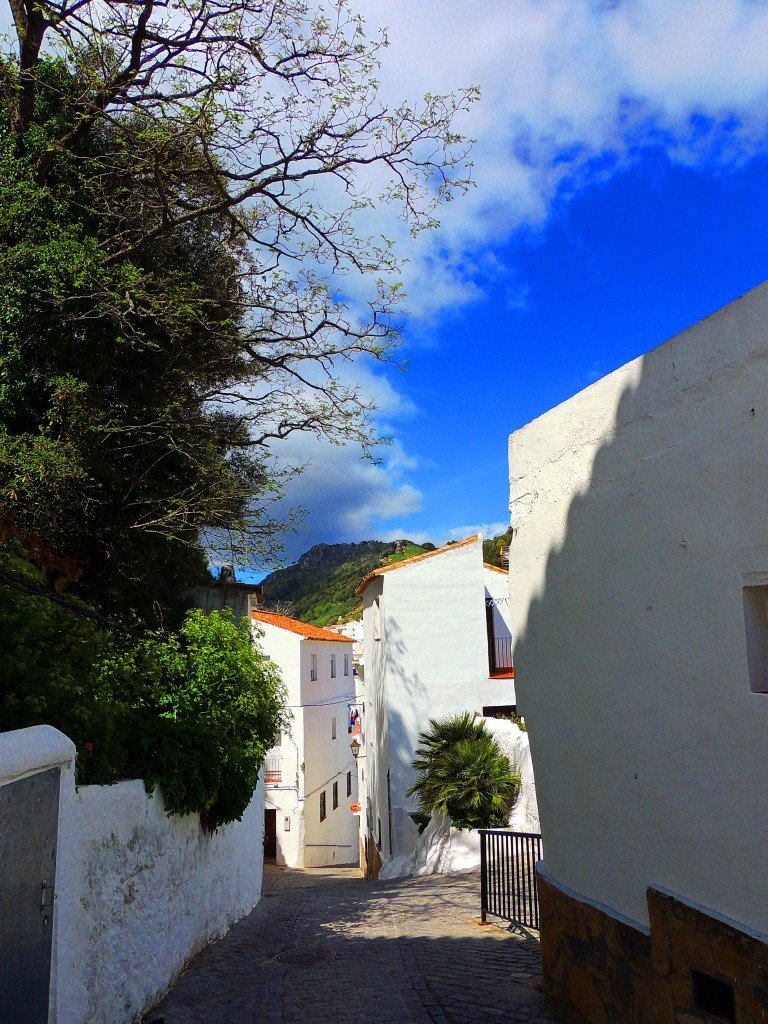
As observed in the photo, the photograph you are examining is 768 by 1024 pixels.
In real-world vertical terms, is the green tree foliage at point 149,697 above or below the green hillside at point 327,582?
below

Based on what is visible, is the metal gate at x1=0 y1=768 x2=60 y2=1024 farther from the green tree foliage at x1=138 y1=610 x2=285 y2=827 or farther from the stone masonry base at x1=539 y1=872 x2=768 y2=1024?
the stone masonry base at x1=539 y1=872 x2=768 y2=1024

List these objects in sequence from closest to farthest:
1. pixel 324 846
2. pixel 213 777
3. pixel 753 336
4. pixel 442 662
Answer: pixel 753 336 → pixel 213 777 → pixel 442 662 → pixel 324 846

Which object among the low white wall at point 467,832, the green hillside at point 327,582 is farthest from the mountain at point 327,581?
the low white wall at point 467,832

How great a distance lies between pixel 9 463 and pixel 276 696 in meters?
5.43

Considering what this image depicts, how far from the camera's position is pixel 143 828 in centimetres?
683

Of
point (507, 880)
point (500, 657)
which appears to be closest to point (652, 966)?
point (507, 880)

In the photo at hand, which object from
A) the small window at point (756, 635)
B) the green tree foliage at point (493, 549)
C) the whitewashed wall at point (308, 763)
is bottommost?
the whitewashed wall at point (308, 763)

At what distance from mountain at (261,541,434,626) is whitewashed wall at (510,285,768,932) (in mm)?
46200

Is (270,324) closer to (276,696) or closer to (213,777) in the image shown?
(276,696)

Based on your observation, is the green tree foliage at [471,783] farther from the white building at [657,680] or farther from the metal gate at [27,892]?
the metal gate at [27,892]

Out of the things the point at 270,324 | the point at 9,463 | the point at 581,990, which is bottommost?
the point at 581,990

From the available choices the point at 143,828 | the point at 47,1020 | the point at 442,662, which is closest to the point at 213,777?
the point at 143,828

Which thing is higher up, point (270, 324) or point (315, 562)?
point (315, 562)

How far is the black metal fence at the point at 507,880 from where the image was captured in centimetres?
870
